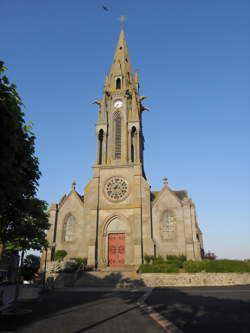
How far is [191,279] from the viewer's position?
23469mm

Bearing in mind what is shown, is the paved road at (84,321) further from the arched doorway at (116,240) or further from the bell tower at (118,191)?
the arched doorway at (116,240)

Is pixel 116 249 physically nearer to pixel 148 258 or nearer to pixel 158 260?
pixel 148 258

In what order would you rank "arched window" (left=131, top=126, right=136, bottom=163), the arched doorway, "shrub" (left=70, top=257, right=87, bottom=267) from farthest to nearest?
"arched window" (left=131, top=126, right=136, bottom=163), the arched doorway, "shrub" (left=70, top=257, right=87, bottom=267)

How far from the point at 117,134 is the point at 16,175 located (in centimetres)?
2997

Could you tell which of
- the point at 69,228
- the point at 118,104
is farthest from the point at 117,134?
the point at 69,228

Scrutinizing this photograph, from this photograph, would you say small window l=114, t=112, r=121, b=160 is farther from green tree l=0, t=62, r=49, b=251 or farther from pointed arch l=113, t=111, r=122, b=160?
green tree l=0, t=62, r=49, b=251

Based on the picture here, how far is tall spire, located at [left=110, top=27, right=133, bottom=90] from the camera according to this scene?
141 feet

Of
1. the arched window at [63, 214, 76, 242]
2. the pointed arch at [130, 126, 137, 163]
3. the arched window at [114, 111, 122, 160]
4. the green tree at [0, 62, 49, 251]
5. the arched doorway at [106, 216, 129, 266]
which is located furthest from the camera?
the arched window at [114, 111, 122, 160]

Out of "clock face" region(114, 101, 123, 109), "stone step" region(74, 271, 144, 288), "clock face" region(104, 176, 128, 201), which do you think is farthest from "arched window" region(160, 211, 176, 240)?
"clock face" region(114, 101, 123, 109)

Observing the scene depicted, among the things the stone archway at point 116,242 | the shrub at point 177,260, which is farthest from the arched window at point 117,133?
the shrub at point 177,260

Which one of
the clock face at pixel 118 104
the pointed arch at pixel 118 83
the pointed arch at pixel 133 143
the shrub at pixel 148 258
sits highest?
the pointed arch at pixel 118 83

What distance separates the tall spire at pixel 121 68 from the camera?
141ft

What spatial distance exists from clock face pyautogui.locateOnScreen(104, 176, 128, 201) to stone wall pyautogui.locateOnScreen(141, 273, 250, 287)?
1134 cm

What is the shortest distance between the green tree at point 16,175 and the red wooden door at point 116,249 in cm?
1494
